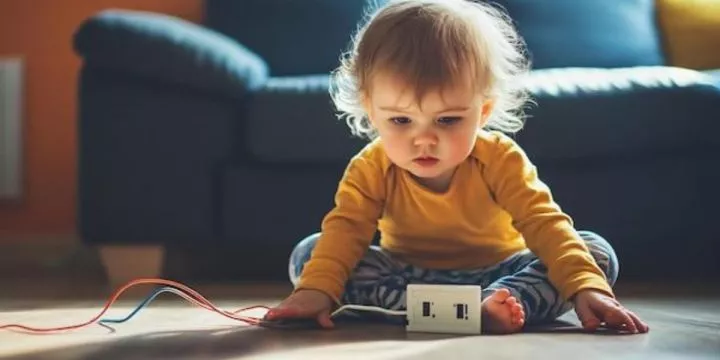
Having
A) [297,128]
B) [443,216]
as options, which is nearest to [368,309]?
[443,216]

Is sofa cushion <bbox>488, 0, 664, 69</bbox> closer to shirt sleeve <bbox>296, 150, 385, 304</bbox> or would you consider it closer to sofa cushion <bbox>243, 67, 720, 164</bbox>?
sofa cushion <bbox>243, 67, 720, 164</bbox>

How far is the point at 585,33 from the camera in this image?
2287 mm

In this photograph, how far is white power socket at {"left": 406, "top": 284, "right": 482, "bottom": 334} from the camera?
45.2 inches

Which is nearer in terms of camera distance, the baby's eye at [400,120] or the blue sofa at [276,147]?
the baby's eye at [400,120]

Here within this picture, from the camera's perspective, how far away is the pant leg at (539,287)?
1214 mm

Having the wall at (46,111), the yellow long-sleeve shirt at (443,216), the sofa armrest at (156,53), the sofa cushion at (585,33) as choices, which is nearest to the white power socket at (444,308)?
the yellow long-sleeve shirt at (443,216)

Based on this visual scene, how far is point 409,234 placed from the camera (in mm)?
1354

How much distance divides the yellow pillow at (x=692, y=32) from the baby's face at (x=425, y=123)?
1.21 meters

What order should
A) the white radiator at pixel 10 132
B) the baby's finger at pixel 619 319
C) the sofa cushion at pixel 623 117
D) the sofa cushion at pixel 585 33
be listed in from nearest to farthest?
the baby's finger at pixel 619 319 → the sofa cushion at pixel 623 117 → the sofa cushion at pixel 585 33 → the white radiator at pixel 10 132

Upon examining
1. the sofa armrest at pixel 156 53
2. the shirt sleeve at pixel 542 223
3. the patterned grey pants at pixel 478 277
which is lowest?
the patterned grey pants at pixel 478 277

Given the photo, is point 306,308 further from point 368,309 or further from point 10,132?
point 10,132

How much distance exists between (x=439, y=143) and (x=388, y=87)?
0.31ft

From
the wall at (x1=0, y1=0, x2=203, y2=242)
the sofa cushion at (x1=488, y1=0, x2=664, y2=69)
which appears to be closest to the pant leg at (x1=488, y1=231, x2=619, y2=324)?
the sofa cushion at (x1=488, y1=0, x2=664, y2=69)

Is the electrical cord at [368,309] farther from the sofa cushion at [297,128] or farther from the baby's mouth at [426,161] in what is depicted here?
the sofa cushion at [297,128]
